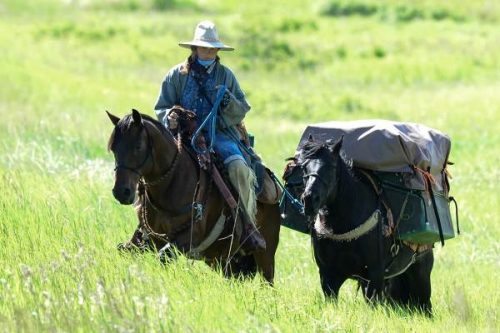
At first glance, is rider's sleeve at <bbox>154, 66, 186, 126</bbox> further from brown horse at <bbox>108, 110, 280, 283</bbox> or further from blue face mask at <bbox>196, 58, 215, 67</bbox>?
brown horse at <bbox>108, 110, 280, 283</bbox>

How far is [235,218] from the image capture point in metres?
9.72

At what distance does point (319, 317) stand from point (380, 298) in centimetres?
198

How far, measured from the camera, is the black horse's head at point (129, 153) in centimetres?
867

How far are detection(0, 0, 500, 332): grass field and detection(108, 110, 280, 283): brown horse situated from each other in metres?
0.51

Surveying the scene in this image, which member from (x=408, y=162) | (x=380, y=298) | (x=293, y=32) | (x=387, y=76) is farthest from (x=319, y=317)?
(x=293, y=32)

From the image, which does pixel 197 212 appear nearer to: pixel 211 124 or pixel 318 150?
pixel 211 124

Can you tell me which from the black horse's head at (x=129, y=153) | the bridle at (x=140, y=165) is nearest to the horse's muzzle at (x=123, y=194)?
the black horse's head at (x=129, y=153)

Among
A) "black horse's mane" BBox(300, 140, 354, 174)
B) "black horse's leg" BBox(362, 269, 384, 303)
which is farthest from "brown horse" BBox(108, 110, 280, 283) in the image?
"black horse's leg" BBox(362, 269, 384, 303)

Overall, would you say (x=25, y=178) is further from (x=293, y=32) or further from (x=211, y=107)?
(x=293, y=32)

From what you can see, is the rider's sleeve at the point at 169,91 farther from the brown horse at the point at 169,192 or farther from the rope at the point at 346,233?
the rope at the point at 346,233

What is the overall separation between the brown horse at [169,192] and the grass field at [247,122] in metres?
0.51

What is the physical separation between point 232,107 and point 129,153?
4.75ft

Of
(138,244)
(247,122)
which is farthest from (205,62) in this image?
(247,122)

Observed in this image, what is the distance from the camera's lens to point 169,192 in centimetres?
947
